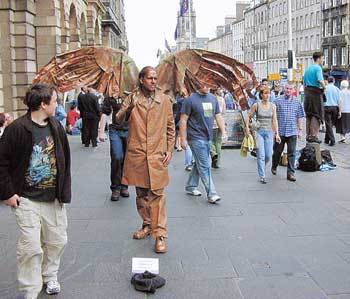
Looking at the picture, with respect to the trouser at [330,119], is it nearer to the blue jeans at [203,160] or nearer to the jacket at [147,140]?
the blue jeans at [203,160]

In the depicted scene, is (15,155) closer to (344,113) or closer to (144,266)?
(144,266)

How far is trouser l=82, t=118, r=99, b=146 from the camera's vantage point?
1656 centimetres

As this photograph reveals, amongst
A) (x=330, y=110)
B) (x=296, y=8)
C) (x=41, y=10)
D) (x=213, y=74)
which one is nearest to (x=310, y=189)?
(x=213, y=74)

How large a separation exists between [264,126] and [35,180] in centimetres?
636

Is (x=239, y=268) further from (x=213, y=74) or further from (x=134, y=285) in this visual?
(x=213, y=74)

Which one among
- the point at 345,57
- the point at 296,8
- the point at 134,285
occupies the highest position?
the point at 296,8

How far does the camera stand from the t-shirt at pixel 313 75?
12922mm

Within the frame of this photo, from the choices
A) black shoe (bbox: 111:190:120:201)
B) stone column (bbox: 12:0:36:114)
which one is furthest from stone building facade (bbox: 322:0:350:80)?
black shoe (bbox: 111:190:120:201)

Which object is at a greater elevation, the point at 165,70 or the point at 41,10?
the point at 41,10

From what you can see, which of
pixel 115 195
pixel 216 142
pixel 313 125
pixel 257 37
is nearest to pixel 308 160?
pixel 216 142

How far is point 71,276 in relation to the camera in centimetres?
530

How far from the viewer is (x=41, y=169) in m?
4.57

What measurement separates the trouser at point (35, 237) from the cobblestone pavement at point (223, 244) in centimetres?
32

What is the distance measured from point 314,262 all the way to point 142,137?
2.16m
